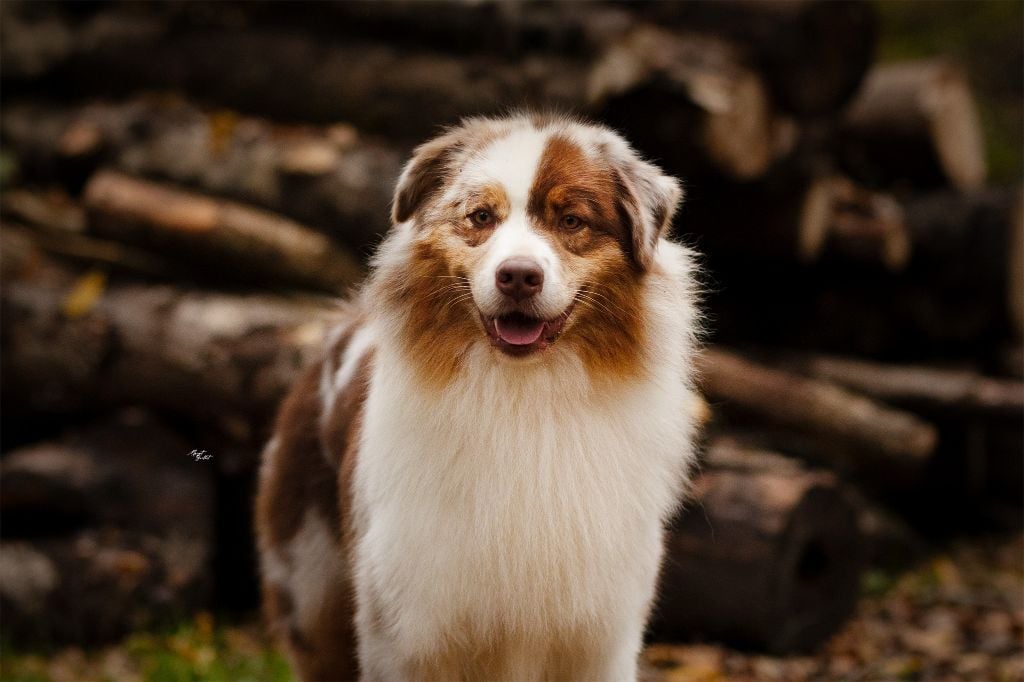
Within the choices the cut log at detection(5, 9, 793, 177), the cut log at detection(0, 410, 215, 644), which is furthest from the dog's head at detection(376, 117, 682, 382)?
the cut log at detection(0, 410, 215, 644)

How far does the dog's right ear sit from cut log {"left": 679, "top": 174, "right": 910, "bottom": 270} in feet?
11.1

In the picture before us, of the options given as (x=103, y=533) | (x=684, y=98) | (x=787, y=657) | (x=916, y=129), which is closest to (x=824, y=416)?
(x=787, y=657)

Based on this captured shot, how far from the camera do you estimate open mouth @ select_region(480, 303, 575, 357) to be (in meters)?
3.07

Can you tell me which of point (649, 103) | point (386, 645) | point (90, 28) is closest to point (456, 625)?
point (386, 645)

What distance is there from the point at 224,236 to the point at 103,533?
5.78 feet

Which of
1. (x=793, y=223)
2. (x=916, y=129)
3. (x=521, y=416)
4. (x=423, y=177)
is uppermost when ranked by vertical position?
(x=916, y=129)

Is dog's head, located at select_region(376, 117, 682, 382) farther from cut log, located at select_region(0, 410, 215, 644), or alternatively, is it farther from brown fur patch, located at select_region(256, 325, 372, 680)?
cut log, located at select_region(0, 410, 215, 644)

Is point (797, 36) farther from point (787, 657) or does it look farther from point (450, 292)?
point (450, 292)

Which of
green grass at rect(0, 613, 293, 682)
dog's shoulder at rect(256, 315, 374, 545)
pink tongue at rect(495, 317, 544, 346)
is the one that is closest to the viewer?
pink tongue at rect(495, 317, 544, 346)

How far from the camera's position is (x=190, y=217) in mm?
6105

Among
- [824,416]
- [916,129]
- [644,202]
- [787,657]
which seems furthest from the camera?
[916,129]

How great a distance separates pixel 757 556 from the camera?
5.39 m

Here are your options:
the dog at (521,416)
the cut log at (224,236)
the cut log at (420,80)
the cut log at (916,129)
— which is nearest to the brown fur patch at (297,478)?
the dog at (521,416)

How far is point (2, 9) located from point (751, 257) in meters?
5.24
